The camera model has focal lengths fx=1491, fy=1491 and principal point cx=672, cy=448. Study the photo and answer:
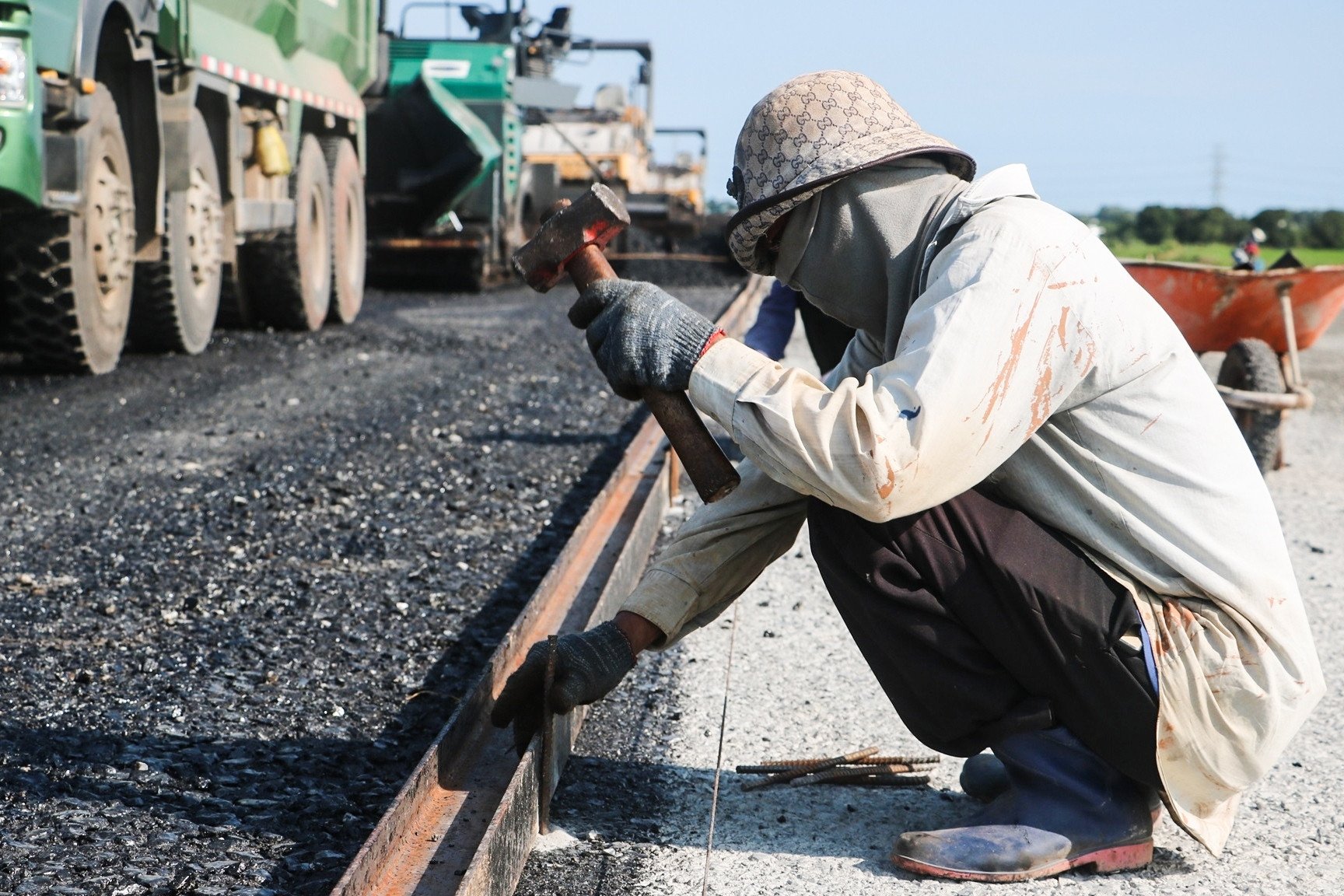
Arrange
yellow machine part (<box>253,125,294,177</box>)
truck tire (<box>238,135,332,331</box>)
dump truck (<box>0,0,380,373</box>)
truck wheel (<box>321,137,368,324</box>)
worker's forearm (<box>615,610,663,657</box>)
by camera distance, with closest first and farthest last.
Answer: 1. worker's forearm (<box>615,610,663,657</box>)
2. dump truck (<box>0,0,380,373</box>)
3. yellow machine part (<box>253,125,294,177</box>)
4. truck tire (<box>238,135,332,331</box>)
5. truck wheel (<box>321,137,368,324</box>)

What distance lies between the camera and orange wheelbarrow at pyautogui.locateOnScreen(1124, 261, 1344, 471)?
6039mm

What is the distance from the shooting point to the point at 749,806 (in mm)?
2578

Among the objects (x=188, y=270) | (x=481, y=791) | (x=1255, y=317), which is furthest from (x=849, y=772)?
(x=188, y=270)

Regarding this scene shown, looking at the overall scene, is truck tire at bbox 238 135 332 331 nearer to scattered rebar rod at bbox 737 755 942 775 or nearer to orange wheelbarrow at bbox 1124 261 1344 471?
orange wheelbarrow at bbox 1124 261 1344 471

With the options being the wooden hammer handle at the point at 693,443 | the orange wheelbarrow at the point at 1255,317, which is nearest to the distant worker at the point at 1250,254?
the orange wheelbarrow at the point at 1255,317

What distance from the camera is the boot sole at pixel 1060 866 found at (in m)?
2.27

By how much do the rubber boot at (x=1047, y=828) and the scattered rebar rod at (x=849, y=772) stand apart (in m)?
0.34

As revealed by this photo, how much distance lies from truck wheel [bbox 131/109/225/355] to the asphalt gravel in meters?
0.42

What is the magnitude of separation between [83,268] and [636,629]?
15.7 ft

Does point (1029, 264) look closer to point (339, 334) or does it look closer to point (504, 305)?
point (339, 334)

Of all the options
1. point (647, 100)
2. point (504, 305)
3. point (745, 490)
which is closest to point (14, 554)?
point (745, 490)

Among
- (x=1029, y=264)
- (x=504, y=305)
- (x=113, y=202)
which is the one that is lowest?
(x=504, y=305)

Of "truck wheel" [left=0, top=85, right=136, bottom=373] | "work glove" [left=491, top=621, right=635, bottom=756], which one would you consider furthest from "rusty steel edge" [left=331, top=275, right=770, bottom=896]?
"truck wheel" [left=0, top=85, right=136, bottom=373]

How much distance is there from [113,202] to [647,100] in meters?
15.1
